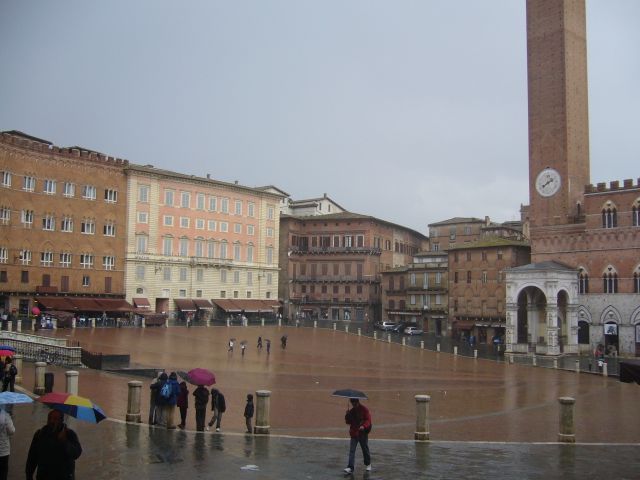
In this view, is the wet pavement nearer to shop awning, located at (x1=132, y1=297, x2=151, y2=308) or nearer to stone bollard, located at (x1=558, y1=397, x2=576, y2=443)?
stone bollard, located at (x1=558, y1=397, x2=576, y2=443)

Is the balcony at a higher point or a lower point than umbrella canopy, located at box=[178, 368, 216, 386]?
higher

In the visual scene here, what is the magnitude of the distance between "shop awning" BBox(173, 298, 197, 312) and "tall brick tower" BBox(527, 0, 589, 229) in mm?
33154

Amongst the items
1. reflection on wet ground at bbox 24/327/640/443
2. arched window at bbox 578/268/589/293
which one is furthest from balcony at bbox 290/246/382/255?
arched window at bbox 578/268/589/293

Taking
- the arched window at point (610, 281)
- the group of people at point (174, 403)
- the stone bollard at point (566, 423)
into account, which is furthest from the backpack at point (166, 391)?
the arched window at point (610, 281)

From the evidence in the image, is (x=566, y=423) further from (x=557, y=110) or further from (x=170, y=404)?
(x=557, y=110)

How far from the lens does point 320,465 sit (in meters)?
13.2

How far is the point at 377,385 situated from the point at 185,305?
3797cm

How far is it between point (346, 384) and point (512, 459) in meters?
17.2

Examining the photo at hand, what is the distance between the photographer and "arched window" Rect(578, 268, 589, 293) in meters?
53.5

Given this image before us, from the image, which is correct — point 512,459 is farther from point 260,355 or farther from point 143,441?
point 260,355

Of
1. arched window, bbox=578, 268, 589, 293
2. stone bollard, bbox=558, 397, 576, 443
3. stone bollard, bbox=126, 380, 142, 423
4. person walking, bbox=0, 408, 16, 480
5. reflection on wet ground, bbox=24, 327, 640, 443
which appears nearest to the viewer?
person walking, bbox=0, 408, 16, 480

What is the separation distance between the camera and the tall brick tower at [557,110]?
5638 centimetres

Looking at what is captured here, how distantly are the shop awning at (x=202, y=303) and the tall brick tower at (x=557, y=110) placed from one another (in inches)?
1279

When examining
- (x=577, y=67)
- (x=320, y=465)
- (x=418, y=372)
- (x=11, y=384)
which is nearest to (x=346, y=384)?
(x=418, y=372)
